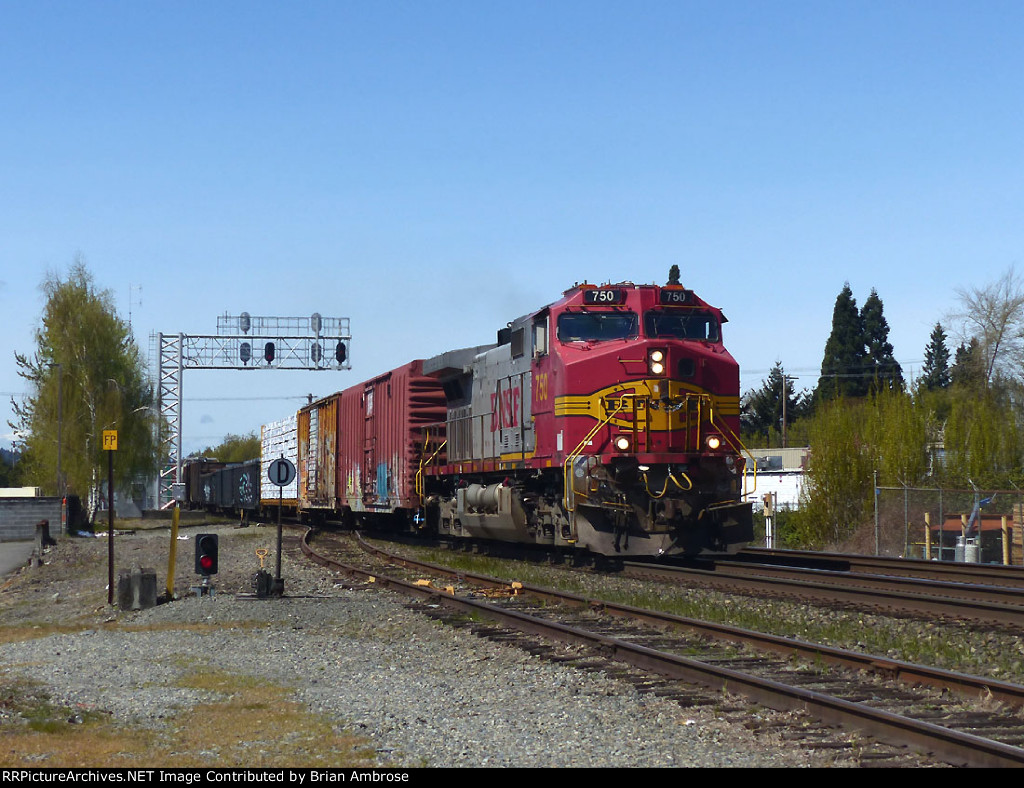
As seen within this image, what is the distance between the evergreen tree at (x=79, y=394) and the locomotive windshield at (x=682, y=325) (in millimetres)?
38751

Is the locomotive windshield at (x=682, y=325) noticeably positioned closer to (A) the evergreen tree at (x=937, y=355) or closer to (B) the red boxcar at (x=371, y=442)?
(B) the red boxcar at (x=371, y=442)

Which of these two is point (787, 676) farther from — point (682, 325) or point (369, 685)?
point (682, 325)

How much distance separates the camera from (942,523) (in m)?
24.5

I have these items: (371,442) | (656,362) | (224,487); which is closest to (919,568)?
(656,362)

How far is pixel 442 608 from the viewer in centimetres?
1412

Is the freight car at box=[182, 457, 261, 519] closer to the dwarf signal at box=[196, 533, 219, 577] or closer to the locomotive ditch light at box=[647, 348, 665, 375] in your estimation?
the dwarf signal at box=[196, 533, 219, 577]

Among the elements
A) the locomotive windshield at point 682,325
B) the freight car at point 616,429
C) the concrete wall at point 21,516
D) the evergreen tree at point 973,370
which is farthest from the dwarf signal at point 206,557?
the evergreen tree at point 973,370

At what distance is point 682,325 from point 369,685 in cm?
1009

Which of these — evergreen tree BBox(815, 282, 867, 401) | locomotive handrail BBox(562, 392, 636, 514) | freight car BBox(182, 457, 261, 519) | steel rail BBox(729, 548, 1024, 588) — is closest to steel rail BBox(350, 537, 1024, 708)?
locomotive handrail BBox(562, 392, 636, 514)

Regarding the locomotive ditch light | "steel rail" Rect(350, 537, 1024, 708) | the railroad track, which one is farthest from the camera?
the locomotive ditch light

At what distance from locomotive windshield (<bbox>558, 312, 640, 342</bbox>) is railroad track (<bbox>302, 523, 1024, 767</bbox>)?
4728 mm

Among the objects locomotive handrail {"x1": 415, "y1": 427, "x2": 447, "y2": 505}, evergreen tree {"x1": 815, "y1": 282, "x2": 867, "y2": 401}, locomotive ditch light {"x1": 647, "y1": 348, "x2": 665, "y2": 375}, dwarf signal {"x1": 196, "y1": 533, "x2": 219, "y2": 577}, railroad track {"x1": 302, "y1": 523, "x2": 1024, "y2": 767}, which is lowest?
railroad track {"x1": 302, "y1": 523, "x2": 1024, "y2": 767}

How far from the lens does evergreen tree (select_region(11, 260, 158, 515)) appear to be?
51.5 meters
